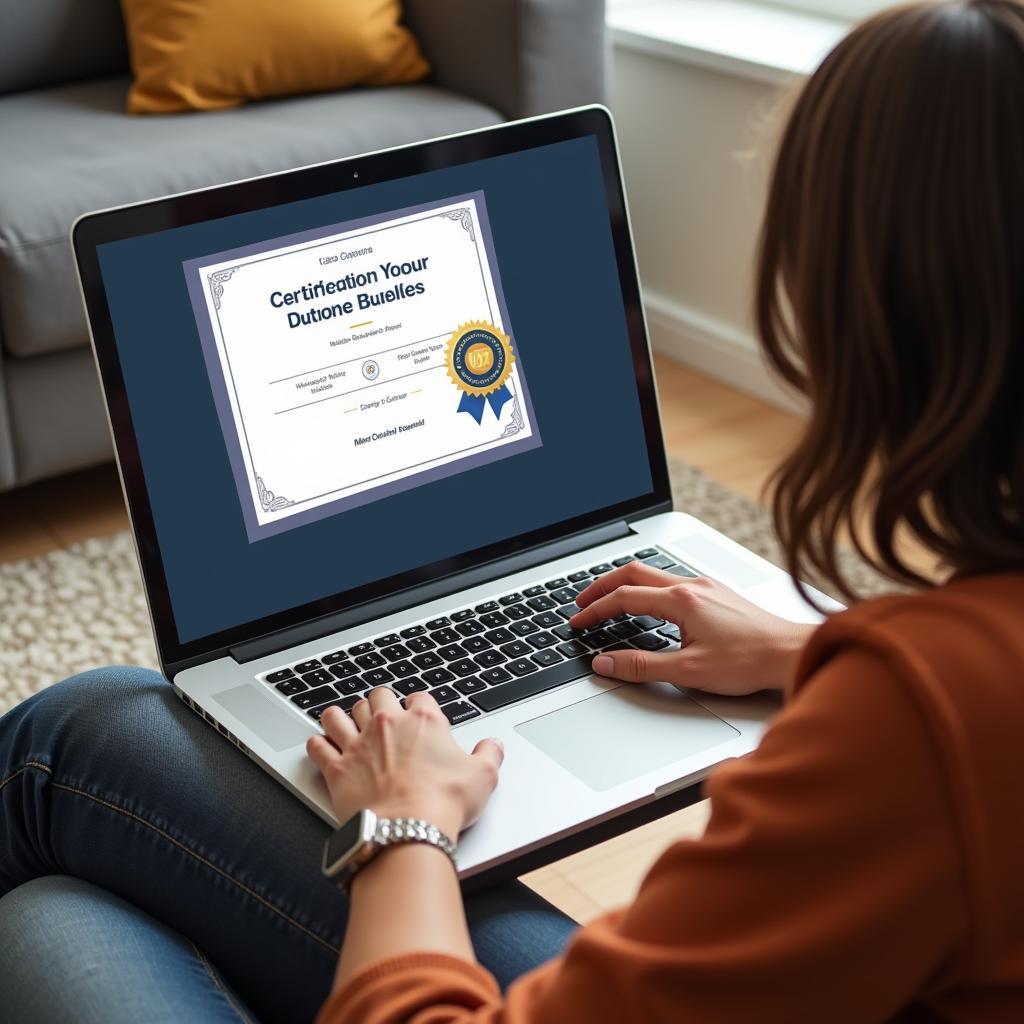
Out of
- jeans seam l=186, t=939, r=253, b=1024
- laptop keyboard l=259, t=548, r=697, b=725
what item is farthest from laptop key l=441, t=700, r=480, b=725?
jeans seam l=186, t=939, r=253, b=1024

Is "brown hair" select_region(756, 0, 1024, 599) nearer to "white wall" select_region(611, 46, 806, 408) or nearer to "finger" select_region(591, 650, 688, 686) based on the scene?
"finger" select_region(591, 650, 688, 686)

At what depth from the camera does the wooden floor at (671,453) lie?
1.54m

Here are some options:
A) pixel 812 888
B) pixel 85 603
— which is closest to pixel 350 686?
pixel 812 888

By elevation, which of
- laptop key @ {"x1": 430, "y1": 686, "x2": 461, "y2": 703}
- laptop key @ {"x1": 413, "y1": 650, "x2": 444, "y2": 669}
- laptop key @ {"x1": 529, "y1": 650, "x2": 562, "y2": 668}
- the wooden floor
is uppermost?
laptop key @ {"x1": 413, "y1": 650, "x2": 444, "y2": 669}

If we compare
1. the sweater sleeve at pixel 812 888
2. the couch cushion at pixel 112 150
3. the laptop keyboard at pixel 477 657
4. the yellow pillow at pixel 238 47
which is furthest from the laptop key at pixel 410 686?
the yellow pillow at pixel 238 47

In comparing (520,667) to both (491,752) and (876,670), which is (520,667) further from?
(876,670)

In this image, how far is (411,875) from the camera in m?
0.74

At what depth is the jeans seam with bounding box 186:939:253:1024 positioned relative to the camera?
2.80 ft

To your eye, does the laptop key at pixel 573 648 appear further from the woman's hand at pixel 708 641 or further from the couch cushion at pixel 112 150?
the couch cushion at pixel 112 150

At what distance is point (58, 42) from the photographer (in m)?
2.46

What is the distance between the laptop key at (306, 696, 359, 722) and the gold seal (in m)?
0.24

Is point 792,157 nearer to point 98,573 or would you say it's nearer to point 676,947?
point 676,947

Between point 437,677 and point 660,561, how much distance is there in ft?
0.71

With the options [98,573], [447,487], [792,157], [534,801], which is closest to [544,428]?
[447,487]
